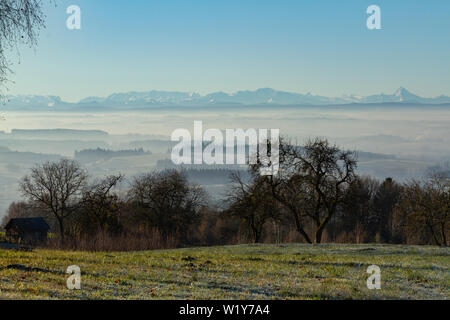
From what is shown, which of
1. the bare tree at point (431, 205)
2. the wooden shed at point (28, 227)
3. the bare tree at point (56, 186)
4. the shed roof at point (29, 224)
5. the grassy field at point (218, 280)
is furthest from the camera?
the shed roof at point (29, 224)

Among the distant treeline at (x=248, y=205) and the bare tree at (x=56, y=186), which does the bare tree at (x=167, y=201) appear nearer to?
the distant treeline at (x=248, y=205)

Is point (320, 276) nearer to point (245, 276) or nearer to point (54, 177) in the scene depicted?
point (245, 276)

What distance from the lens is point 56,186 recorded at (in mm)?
74250

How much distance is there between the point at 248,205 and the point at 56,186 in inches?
1605

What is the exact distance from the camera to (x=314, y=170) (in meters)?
40.6

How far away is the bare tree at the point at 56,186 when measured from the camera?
7238 cm

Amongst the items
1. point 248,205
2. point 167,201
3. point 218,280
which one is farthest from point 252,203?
point 218,280

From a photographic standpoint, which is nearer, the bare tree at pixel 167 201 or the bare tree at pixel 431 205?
the bare tree at pixel 431 205

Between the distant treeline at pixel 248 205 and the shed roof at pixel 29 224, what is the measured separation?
86.2 inches

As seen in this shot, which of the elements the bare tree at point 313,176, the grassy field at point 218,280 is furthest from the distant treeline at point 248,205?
the grassy field at point 218,280

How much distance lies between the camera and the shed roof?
74.8 meters

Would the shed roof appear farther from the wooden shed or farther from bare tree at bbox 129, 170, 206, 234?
bare tree at bbox 129, 170, 206, 234

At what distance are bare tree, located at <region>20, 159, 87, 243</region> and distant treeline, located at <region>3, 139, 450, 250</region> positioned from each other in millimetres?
168
